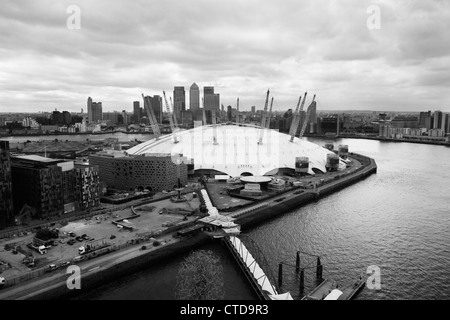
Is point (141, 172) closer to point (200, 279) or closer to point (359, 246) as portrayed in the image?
point (200, 279)

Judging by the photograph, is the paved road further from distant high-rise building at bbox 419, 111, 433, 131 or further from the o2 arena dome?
distant high-rise building at bbox 419, 111, 433, 131

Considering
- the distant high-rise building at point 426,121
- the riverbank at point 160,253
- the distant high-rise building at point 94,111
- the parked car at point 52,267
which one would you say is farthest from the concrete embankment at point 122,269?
the distant high-rise building at point 94,111

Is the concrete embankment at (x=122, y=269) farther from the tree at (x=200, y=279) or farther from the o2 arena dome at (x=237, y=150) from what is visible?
the o2 arena dome at (x=237, y=150)

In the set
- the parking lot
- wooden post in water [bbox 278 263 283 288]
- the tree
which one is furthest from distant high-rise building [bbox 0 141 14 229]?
wooden post in water [bbox 278 263 283 288]

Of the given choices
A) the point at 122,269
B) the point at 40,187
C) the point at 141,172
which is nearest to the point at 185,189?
the point at 141,172

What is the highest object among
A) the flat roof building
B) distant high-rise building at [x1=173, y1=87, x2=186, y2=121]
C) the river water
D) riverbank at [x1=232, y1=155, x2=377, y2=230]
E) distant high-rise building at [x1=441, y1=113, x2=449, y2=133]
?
distant high-rise building at [x1=173, y1=87, x2=186, y2=121]
